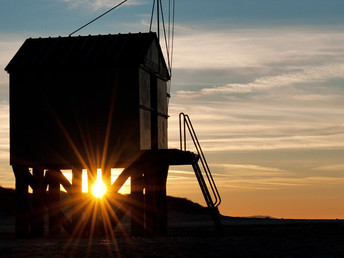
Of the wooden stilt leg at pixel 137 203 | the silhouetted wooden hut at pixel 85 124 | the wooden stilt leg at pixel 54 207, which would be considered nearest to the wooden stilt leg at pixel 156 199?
the silhouetted wooden hut at pixel 85 124

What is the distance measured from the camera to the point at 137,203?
2448cm

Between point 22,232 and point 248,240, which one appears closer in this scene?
point 248,240

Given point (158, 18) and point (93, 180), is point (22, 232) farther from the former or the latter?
point (158, 18)

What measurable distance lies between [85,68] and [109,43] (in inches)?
55.4

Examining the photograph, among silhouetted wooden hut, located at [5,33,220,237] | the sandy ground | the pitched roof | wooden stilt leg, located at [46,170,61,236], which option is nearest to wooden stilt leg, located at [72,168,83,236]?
silhouetted wooden hut, located at [5,33,220,237]

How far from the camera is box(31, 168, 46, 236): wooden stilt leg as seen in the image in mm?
25297

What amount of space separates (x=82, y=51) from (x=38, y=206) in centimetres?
579

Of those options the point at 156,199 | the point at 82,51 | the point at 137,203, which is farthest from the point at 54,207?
the point at 82,51

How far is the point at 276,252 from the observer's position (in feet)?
58.1

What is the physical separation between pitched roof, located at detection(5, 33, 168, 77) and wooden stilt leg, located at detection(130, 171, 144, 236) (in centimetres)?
398

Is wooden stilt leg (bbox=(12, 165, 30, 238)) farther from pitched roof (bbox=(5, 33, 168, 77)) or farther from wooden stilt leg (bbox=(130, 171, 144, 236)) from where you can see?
pitched roof (bbox=(5, 33, 168, 77))

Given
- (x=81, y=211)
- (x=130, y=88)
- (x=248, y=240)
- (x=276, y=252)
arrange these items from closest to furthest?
(x=276, y=252), (x=248, y=240), (x=130, y=88), (x=81, y=211)

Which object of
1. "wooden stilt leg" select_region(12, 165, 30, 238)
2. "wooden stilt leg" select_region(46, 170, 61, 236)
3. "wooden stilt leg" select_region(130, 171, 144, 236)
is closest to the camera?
"wooden stilt leg" select_region(130, 171, 144, 236)

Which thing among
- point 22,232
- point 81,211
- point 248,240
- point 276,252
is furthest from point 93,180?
point 276,252
